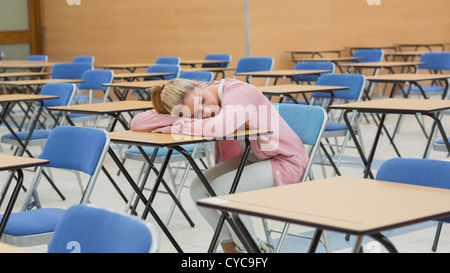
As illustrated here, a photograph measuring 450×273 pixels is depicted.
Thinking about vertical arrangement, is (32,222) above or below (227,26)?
above

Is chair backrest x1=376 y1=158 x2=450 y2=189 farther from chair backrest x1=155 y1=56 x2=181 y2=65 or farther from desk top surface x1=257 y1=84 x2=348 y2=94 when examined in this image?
chair backrest x1=155 y1=56 x2=181 y2=65

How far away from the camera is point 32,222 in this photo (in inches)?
125

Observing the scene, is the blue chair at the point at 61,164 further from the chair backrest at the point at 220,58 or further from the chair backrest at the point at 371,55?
the chair backrest at the point at 371,55

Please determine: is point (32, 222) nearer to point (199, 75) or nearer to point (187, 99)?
point (187, 99)

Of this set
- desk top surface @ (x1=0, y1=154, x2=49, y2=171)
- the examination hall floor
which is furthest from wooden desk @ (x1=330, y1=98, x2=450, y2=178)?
desk top surface @ (x1=0, y1=154, x2=49, y2=171)

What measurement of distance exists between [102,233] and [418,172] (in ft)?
4.12

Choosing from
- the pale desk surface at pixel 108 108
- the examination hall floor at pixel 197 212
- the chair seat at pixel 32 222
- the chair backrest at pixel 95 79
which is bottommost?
the examination hall floor at pixel 197 212

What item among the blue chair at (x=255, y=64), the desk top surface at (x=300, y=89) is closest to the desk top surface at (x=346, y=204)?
the desk top surface at (x=300, y=89)

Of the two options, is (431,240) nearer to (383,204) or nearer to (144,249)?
(383,204)

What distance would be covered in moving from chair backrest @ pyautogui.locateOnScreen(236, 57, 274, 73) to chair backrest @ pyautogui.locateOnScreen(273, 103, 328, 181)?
4.88 meters

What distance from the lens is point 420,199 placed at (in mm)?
2207

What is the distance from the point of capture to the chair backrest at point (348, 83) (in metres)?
6.29

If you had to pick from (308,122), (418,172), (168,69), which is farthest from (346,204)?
(168,69)

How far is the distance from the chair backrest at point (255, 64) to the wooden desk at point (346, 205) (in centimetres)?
636
